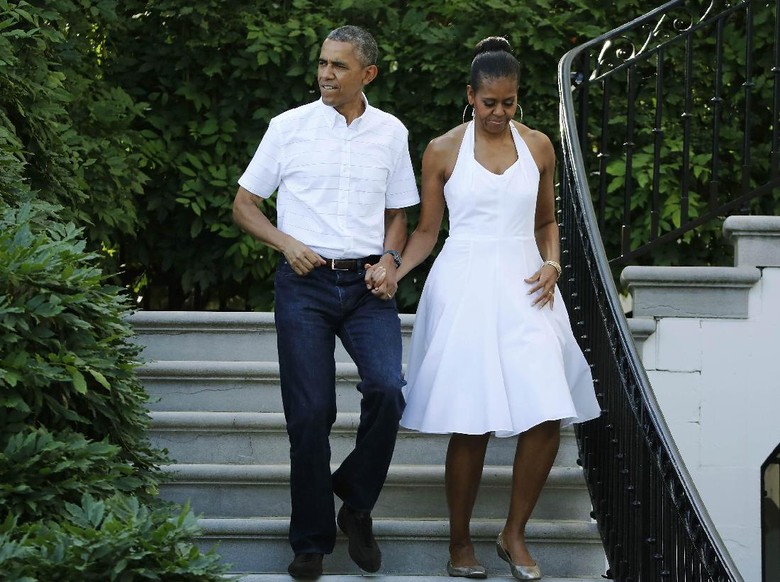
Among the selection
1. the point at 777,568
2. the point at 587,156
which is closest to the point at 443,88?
the point at 587,156

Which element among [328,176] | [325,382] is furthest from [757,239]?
[325,382]

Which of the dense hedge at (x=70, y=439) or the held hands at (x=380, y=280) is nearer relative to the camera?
the dense hedge at (x=70, y=439)

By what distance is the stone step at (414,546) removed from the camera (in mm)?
4676

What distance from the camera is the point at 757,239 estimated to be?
5.94 m

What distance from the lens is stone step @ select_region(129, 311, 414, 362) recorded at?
5973 mm

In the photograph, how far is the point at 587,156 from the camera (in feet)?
22.0

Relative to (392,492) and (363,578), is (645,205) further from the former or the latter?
(363,578)

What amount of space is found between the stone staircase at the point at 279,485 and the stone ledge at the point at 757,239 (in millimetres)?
1324

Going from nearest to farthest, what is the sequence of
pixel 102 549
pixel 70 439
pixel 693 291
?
pixel 102 549
pixel 70 439
pixel 693 291

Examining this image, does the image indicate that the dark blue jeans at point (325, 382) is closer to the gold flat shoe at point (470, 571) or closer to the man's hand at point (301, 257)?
the man's hand at point (301, 257)

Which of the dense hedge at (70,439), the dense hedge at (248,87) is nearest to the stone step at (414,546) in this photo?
the dense hedge at (70,439)

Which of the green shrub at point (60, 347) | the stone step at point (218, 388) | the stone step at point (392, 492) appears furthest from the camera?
the stone step at point (218, 388)

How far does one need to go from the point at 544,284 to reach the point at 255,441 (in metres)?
1.48

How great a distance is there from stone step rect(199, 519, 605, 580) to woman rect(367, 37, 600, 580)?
27 cm
